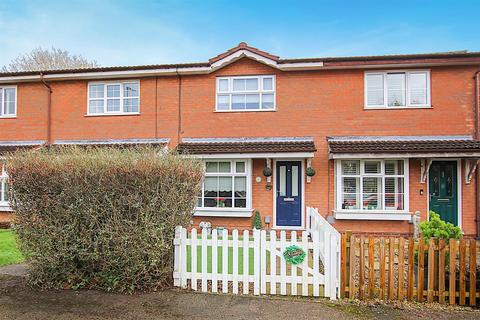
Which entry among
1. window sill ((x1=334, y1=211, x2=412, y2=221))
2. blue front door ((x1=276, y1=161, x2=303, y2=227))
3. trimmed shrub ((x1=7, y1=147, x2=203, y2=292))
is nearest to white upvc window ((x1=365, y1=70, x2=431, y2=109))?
blue front door ((x1=276, y1=161, x2=303, y2=227))

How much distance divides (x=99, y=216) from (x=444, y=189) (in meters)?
11.0

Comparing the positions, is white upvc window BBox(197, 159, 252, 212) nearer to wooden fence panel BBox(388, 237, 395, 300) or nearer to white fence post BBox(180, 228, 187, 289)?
white fence post BBox(180, 228, 187, 289)

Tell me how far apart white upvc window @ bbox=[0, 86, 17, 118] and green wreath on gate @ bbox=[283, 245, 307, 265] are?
13.7 meters

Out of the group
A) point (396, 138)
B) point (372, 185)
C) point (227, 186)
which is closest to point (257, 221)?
point (227, 186)

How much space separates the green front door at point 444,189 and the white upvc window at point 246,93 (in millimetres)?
5857

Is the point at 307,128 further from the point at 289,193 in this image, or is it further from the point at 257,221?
the point at 257,221

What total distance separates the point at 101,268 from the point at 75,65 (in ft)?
105

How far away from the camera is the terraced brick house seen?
12.0 meters

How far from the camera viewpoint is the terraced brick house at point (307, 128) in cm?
1197

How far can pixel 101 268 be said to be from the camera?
6074 millimetres

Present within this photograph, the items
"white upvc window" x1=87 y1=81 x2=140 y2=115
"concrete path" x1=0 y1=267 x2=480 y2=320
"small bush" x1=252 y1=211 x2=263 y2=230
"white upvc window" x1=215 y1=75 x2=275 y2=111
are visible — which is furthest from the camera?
"white upvc window" x1=87 y1=81 x2=140 y2=115

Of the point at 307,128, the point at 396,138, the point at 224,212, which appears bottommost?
the point at 224,212

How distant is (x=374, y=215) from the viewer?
11984 mm

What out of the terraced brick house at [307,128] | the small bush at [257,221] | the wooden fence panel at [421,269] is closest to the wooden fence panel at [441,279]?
the wooden fence panel at [421,269]
